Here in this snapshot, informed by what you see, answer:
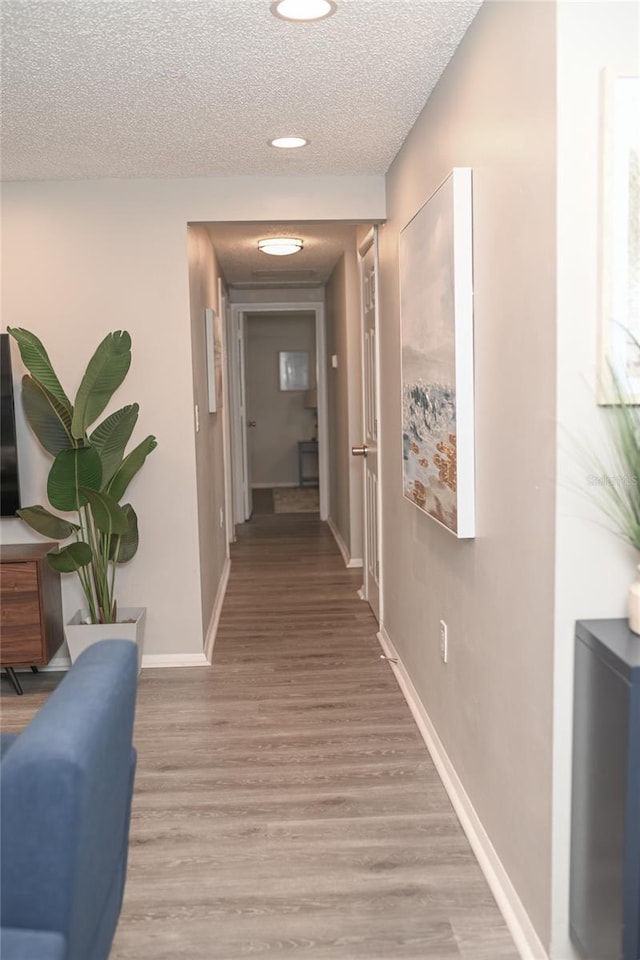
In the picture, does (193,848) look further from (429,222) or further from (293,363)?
(293,363)

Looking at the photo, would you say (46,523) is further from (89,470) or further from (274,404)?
(274,404)

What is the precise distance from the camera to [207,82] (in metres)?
2.62

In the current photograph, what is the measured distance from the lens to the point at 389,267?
3904 mm

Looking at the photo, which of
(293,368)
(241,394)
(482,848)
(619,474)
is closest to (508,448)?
(619,474)

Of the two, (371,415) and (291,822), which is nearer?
(291,822)

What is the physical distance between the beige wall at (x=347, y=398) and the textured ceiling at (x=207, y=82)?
219 cm

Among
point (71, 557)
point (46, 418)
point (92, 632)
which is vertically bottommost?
point (92, 632)

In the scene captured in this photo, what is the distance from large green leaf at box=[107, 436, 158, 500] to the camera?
365 centimetres

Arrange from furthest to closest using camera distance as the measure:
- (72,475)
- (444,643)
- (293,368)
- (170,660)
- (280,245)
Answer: (293,368) → (280,245) → (170,660) → (72,475) → (444,643)

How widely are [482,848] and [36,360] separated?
2.48 metres

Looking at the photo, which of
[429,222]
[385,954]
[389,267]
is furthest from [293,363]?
[385,954]

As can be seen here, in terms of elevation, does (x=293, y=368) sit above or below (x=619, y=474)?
above

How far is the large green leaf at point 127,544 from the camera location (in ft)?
12.4

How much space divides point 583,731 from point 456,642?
3.12 feet
